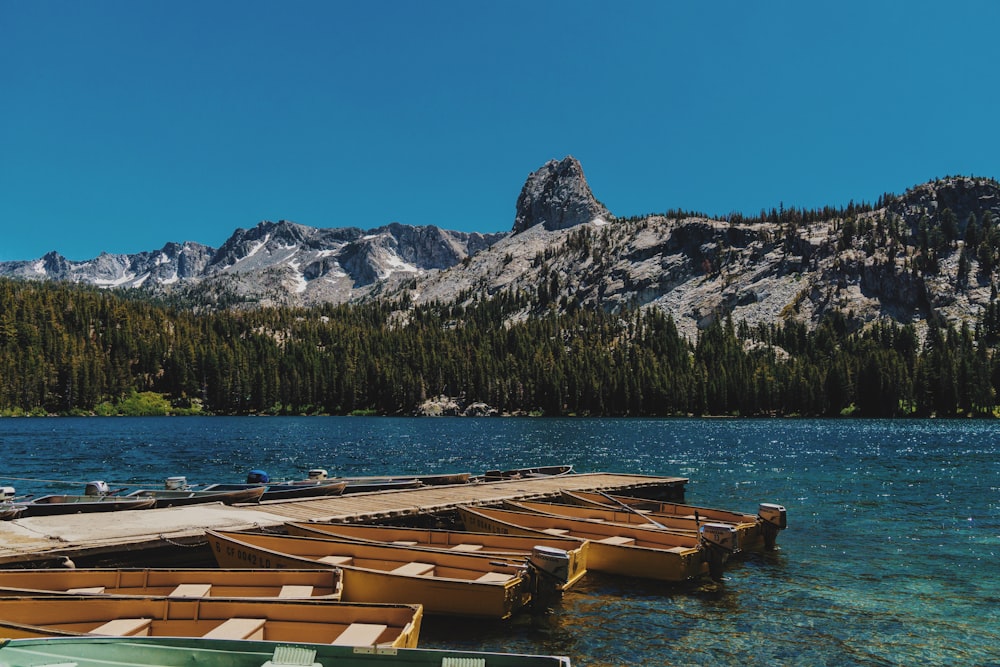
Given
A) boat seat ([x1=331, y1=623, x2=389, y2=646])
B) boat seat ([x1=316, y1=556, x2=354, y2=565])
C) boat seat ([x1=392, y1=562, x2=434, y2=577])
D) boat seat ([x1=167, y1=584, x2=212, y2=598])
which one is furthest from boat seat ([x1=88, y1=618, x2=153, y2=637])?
boat seat ([x1=392, y1=562, x2=434, y2=577])

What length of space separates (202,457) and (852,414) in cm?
16031

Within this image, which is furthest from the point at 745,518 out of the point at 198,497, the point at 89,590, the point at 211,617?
the point at 198,497

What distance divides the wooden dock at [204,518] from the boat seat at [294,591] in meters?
7.04

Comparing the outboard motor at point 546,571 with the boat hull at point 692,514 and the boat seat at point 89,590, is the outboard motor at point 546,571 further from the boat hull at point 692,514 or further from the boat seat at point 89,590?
the boat hull at point 692,514

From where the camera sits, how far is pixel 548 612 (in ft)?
64.8

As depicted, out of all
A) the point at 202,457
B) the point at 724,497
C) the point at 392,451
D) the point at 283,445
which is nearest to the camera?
the point at 724,497

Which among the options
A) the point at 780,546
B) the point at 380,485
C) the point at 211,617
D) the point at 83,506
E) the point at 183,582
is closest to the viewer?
the point at 211,617

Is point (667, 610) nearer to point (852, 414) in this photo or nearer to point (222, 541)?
point (222, 541)

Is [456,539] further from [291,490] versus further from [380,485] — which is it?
[380,485]

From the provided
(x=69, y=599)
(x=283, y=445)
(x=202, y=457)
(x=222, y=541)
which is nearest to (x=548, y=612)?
(x=222, y=541)

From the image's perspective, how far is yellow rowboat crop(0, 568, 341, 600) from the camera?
15789 mm

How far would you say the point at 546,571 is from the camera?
60.4 feet

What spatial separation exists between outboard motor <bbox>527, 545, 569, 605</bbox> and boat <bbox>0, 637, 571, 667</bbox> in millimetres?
8544

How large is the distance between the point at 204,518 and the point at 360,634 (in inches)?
613
